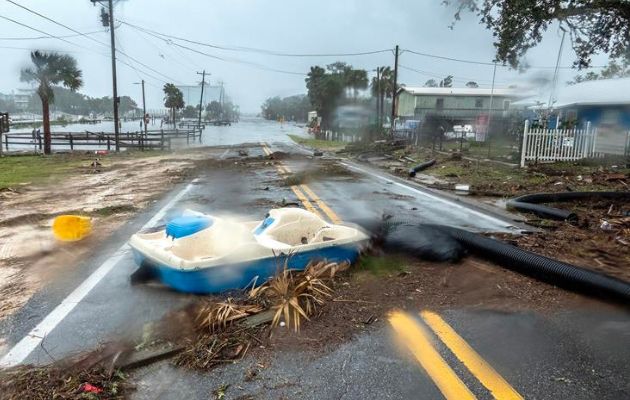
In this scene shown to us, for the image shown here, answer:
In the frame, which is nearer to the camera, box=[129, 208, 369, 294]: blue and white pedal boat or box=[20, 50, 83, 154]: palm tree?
box=[129, 208, 369, 294]: blue and white pedal boat

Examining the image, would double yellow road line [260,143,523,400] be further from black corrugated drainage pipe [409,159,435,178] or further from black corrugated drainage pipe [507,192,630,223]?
black corrugated drainage pipe [409,159,435,178]

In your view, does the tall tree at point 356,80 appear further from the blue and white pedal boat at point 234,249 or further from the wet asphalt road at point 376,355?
the wet asphalt road at point 376,355

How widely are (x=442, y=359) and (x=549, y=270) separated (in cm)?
183

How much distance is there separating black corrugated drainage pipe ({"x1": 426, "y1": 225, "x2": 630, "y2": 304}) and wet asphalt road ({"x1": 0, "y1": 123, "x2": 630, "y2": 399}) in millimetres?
246

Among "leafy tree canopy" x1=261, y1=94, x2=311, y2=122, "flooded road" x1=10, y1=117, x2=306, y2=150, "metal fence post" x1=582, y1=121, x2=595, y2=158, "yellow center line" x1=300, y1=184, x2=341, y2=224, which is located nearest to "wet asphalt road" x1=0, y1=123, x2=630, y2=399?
"yellow center line" x1=300, y1=184, x2=341, y2=224

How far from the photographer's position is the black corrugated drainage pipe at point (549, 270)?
3.94m

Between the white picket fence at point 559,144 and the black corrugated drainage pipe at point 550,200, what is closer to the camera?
the black corrugated drainage pipe at point 550,200

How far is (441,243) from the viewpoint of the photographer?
5.09m

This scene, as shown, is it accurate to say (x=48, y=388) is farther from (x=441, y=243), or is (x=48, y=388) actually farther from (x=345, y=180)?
(x=345, y=180)

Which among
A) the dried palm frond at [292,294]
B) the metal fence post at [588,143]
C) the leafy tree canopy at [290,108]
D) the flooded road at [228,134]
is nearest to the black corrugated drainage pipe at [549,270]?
the dried palm frond at [292,294]

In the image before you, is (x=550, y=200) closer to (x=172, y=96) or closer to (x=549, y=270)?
(x=549, y=270)

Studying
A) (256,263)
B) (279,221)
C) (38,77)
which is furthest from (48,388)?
(38,77)

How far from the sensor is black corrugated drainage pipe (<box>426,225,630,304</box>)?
12.9ft

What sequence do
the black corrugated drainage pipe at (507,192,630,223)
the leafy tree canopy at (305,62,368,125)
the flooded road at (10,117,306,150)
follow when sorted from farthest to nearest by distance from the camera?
the leafy tree canopy at (305,62,368,125) < the flooded road at (10,117,306,150) < the black corrugated drainage pipe at (507,192,630,223)
